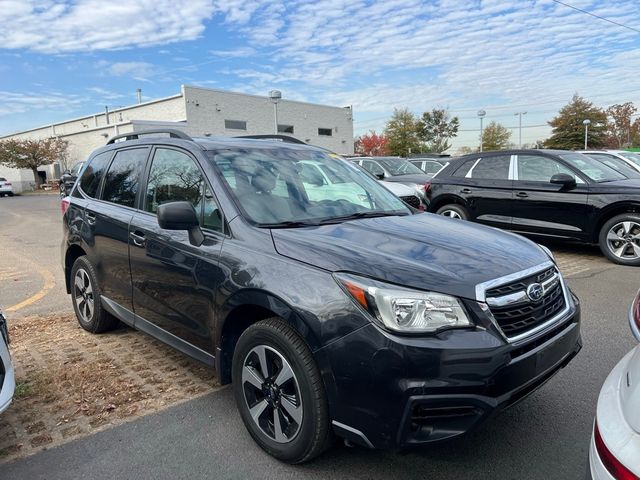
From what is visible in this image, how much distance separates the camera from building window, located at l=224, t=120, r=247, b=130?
36844 mm

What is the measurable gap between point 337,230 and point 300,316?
0.69 metres

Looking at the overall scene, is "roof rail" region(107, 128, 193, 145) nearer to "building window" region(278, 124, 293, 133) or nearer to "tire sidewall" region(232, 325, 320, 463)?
"tire sidewall" region(232, 325, 320, 463)

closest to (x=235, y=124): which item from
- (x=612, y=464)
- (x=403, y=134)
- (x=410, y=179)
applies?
(x=403, y=134)

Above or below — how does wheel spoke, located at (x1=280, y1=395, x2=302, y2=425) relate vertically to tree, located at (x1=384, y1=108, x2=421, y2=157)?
below

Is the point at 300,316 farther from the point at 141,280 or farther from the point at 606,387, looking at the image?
the point at 141,280

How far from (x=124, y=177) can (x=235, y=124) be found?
114ft

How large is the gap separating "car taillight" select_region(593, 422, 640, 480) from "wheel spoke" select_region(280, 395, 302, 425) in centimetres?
135

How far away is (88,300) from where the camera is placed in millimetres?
4691

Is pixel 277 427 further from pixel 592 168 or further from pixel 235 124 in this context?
pixel 235 124

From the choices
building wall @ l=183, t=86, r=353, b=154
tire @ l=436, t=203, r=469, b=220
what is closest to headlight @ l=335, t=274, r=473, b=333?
tire @ l=436, t=203, r=469, b=220

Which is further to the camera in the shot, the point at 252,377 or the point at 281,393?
the point at 252,377

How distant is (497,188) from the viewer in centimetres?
855

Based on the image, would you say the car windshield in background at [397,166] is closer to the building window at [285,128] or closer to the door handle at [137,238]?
the door handle at [137,238]

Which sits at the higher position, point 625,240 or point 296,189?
point 296,189
